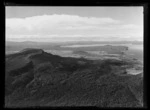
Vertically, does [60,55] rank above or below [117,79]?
above

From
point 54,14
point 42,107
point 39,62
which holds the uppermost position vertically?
point 54,14

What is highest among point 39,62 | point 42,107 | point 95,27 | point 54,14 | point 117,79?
point 54,14

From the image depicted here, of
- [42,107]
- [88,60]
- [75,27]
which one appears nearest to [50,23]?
[75,27]

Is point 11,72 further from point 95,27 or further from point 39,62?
point 95,27
